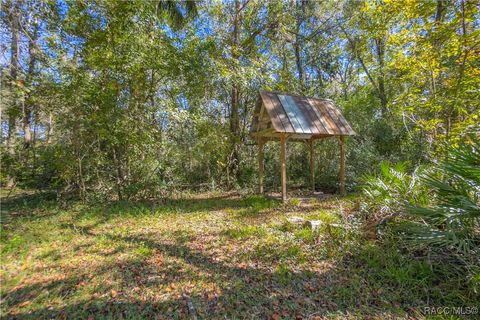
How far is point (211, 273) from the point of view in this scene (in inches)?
137

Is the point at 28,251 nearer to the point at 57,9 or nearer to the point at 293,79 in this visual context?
the point at 57,9

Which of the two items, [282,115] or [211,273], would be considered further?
[282,115]

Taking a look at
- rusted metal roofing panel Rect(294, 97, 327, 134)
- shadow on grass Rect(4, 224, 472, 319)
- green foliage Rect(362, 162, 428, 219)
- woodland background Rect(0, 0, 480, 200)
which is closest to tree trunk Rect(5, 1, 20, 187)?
woodland background Rect(0, 0, 480, 200)

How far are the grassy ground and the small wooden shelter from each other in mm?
2446

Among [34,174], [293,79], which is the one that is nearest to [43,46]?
[34,174]

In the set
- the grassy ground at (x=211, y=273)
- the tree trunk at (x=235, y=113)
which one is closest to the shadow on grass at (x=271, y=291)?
the grassy ground at (x=211, y=273)

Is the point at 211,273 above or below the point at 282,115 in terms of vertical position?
below

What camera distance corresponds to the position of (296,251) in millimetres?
4023

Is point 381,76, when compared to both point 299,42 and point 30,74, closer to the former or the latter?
point 299,42

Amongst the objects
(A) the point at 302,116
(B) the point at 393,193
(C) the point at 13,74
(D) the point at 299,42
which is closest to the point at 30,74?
(C) the point at 13,74

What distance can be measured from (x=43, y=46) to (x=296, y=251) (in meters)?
7.72

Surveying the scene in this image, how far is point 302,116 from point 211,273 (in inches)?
205

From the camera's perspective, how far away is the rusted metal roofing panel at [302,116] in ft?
21.7

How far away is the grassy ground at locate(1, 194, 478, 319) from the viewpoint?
2.74 meters
